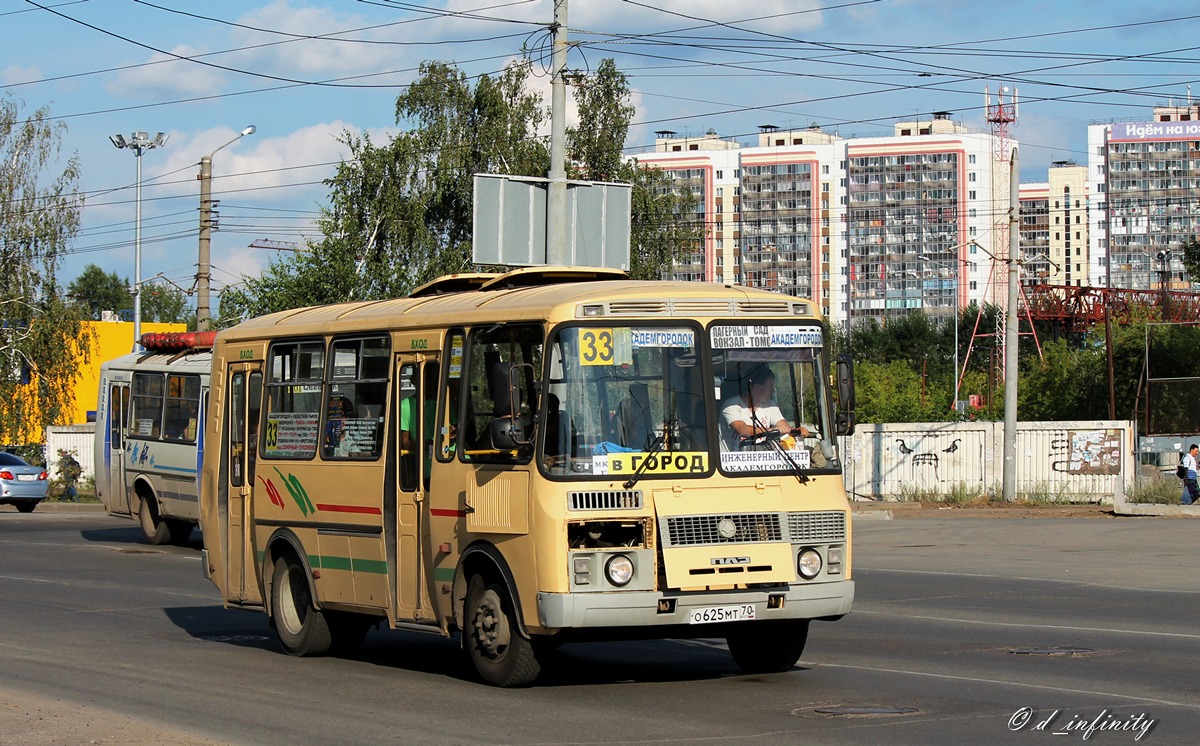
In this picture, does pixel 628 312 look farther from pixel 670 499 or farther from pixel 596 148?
pixel 596 148

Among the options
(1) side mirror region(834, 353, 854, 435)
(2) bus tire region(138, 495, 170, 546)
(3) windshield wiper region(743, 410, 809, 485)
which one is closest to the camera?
(3) windshield wiper region(743, 410, 809, 485)

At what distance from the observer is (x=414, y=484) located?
37.6 ft

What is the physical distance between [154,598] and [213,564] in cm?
431

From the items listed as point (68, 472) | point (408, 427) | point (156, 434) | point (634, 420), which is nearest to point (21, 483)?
point (68, 472)

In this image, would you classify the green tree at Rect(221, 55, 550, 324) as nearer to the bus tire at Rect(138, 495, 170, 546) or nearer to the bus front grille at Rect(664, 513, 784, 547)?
the bus tire at Rect(138, 495, 170, 546)

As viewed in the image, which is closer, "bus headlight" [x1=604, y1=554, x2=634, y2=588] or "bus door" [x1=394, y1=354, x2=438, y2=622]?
"bus headlight" [x1=604, y1=554, x2=634, y2=588]

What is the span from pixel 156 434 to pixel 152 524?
5.20ft

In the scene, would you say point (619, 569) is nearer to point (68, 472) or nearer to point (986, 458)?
point (986, 458)

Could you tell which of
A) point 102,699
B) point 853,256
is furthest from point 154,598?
point 853,256

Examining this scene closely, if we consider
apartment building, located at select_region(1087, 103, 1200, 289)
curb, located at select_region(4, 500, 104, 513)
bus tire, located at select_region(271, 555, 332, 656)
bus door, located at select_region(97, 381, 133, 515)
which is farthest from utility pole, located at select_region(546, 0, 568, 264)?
apartment building, located at select_region(1087, 103, 1200, 289)

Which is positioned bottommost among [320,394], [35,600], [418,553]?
[35,600]

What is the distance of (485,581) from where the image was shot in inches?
420

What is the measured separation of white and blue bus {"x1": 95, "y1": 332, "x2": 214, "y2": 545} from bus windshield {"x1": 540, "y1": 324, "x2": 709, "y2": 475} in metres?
16.3

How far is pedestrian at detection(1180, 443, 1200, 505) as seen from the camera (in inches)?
1350
